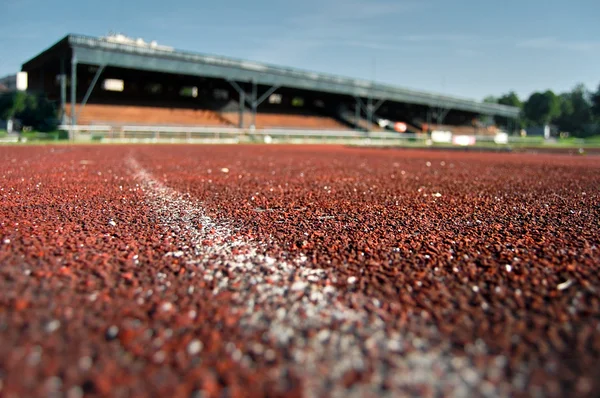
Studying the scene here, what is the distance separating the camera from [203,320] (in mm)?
1300

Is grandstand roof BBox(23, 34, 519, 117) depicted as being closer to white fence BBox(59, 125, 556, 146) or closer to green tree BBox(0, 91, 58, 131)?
white fence BBox(59, 125, 556, 146)

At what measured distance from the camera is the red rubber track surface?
102cm

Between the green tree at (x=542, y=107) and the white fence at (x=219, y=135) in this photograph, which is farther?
the green tree at (x=542, y=107)

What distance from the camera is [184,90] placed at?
30.2m

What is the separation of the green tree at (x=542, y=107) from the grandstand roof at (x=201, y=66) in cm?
5236

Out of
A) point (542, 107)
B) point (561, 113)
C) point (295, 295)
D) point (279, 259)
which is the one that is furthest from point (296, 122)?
point (561, 113)

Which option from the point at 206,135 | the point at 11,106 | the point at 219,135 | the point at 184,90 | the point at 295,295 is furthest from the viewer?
the point at 11,106

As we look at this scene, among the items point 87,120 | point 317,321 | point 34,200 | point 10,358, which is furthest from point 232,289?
point 87,120

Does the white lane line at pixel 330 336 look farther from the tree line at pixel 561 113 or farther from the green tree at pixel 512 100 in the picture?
the green tree at pixel 512 100

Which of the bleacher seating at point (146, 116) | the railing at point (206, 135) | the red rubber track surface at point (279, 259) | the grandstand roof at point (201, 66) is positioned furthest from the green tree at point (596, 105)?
the red rubber track surface at point (279, 259)

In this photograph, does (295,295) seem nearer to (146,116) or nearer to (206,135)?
(206,135)

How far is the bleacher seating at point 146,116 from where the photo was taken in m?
23.8

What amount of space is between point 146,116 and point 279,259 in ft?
86.4

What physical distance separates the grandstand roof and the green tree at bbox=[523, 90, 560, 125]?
172ft
